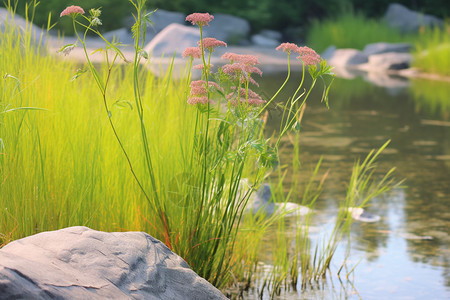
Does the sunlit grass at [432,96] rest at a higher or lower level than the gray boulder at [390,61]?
lower

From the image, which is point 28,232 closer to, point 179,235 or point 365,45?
point 179,235

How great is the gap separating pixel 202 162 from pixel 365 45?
552 inches

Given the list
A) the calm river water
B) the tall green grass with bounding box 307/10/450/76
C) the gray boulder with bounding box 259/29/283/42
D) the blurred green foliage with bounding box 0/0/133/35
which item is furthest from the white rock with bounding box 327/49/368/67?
the calm river water

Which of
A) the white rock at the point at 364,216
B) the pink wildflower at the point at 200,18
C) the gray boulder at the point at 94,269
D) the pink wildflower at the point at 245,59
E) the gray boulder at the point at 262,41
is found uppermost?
the gray boulder at the point at 262,41

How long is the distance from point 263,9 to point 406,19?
396 cm

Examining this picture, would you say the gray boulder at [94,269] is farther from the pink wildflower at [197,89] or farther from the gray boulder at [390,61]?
the gray boulder at [390,61]

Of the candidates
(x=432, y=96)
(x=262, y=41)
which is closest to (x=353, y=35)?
(x=262, y=41)

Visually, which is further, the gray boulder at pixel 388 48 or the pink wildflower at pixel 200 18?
the gray boulder at pixel 388 48

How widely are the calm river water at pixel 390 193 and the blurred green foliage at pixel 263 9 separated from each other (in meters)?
8.64

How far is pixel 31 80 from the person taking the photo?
8.98ft

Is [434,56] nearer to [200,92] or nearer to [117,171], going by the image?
[117,171]

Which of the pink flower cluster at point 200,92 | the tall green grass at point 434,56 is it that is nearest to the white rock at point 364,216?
the pink flower cluster at point 200,92

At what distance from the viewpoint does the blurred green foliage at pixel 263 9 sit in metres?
16.6

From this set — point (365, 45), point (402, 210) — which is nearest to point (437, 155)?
point (402, 210)
